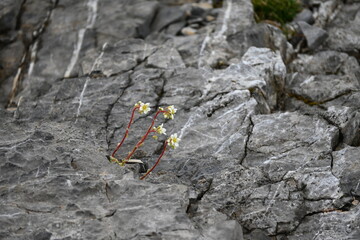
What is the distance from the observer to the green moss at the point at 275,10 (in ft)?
41.6

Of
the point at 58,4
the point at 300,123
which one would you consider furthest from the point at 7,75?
the point at 300,123

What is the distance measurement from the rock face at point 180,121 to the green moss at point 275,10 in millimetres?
422

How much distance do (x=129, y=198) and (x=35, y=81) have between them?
18.7ft

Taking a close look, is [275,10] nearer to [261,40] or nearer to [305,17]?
[305,17]

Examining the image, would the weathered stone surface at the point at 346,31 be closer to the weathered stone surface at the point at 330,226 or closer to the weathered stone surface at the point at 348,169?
the weathered stone surface at the point at 348,169

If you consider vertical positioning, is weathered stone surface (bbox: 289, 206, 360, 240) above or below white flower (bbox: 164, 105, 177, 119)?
below

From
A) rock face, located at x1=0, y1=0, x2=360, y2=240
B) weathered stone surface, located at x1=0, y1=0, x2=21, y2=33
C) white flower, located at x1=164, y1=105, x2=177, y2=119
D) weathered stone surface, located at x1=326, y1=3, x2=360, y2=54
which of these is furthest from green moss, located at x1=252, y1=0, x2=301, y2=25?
weathered stone surface, located at x1=0, y1=0, x2=21, y2=33

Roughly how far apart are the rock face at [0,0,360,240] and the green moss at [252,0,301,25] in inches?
16.6

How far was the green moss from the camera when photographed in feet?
41.6

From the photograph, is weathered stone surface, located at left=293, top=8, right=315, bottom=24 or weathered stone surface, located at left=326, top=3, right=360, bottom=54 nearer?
weathered stone surface, located at left=326, top=3, right=360, bottom=54

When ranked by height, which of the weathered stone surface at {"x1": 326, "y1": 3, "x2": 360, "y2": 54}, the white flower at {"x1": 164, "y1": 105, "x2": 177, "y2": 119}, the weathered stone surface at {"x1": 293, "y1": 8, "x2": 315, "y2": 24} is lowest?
the weathered stone surface at {"x1": 326, "y1": 3, "x2": 360, "y2": 54}

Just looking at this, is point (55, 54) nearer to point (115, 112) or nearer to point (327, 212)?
point (115, 112)

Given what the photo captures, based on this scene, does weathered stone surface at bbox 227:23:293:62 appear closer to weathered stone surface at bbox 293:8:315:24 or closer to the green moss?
the green moss

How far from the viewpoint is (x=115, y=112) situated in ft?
30.0
